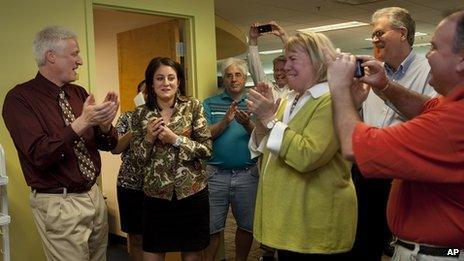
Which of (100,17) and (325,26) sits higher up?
(325,26)

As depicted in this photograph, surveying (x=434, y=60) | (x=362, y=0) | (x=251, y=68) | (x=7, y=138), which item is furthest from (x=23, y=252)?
(x=362, y=0)

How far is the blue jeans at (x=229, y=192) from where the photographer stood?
291 centimetres

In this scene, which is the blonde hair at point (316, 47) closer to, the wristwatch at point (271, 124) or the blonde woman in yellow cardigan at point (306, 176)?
the blonde woman in yellow cardigan at point (306, 176)

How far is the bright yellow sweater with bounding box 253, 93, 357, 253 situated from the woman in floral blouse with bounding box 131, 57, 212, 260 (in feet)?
2.67

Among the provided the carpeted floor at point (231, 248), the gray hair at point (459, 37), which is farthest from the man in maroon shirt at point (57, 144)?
the carpeted floor at point (231, 248)

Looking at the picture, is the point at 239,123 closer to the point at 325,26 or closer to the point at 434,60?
the point at 434,60

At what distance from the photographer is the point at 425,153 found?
110cm

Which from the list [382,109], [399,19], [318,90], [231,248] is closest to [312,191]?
[318,90]

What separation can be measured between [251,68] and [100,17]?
1.85 meters

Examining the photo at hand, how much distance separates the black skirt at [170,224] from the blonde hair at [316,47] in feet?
3.55

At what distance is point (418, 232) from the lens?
48.7 inches

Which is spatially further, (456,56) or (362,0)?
(362,0)

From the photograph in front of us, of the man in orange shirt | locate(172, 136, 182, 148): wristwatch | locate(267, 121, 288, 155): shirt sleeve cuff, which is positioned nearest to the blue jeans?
locate(172, 136, 182, 148): wristwatch

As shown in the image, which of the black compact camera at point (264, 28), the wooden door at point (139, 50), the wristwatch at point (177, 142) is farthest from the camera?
the wooden door at point (139, 50)
